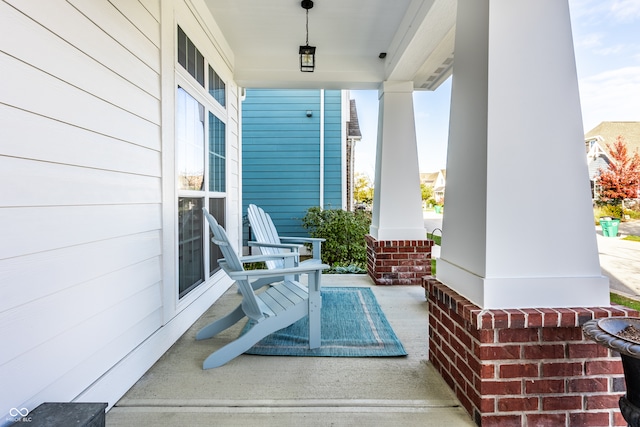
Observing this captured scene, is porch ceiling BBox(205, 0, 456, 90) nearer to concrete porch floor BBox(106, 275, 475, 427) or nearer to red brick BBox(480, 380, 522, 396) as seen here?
red brick BBox(480, 380, 522, 396)

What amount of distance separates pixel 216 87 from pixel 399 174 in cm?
246

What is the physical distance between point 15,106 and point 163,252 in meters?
1.33

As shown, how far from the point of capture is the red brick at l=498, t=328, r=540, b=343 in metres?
1.53

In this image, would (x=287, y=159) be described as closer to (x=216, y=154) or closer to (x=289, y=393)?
(x=216, y=154)

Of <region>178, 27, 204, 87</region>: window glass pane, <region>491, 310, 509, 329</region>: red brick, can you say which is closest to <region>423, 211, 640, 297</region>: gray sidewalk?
<region>491, 310, 509, 329</region>: red brick

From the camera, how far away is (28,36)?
1273 millimetres

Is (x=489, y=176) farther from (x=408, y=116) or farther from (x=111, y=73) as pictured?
(x=408, y=116)

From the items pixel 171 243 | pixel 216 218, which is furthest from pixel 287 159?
pixel 171 243

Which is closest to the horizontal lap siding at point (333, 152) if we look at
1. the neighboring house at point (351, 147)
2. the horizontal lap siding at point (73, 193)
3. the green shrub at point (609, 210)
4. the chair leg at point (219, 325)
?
the neighboring house at point (351, 147)

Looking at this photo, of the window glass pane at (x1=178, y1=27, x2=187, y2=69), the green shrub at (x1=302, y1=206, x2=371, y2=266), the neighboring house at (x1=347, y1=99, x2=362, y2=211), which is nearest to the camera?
the window glass pane at (x1=178, y1=27, x2=187, y2=69)

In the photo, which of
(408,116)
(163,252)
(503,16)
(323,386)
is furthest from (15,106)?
(408,116)

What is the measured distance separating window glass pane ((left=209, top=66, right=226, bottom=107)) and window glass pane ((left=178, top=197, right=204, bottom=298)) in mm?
1268

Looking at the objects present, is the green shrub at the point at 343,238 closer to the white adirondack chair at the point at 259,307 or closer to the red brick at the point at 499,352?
the white adirondack chair at the point at 259,307

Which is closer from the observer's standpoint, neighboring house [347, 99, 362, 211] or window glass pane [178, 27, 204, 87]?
window glass pane [178, 27, 204, 87]
